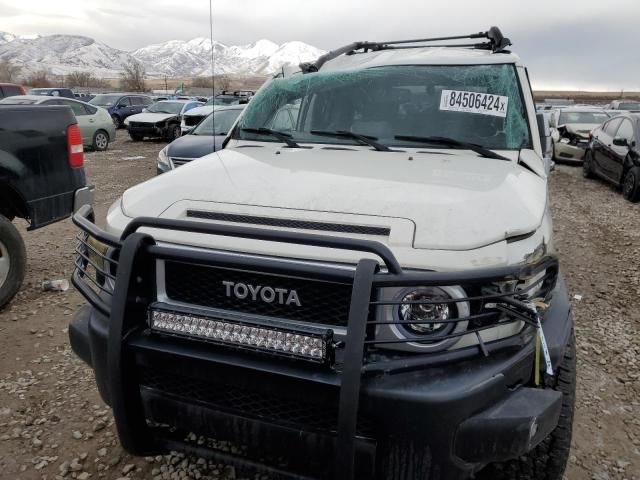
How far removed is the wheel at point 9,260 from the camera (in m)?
4.30

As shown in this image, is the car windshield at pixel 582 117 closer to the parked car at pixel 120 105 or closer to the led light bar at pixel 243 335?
the led light bar at pixel 243 335

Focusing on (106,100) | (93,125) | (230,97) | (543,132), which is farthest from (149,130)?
(543,132)

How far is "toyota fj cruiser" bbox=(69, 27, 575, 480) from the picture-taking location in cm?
173

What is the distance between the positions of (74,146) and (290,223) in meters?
3.45

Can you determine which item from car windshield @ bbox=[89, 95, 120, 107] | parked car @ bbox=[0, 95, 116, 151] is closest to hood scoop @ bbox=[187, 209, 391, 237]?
parked car @ bbox=[0, 95, 116, 151]

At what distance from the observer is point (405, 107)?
3.15m

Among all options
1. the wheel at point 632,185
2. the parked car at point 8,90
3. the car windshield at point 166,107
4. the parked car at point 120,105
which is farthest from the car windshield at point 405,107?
the parked car at point 120,105

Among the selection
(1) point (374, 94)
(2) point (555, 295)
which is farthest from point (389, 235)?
(1) point (374, 94)

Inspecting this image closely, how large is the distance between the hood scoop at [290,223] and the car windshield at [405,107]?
1.12m

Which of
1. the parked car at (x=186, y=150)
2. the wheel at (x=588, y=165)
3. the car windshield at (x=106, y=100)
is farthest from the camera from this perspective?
the car windshield at (x=106, y=100)

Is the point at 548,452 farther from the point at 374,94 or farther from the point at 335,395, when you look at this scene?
the point at 374,94

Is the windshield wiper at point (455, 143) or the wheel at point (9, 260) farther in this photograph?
the wheel at point (9, 260)

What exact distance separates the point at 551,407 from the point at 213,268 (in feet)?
4.27

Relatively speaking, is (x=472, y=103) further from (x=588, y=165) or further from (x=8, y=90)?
(x=8, y=90)
